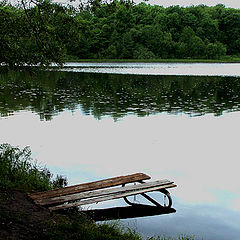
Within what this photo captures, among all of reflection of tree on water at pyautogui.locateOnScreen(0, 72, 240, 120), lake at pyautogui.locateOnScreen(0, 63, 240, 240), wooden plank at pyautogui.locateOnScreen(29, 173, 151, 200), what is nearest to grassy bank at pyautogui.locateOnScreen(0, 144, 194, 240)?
wooden plank at pyautogui.locateOnScreen(29, 173, 151, 200)

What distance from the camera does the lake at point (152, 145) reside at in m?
10.0

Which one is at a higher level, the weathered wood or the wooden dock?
the wooden dock

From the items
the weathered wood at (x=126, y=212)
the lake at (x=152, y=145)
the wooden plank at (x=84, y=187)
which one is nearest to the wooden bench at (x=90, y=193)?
the wooden plank at (x=84, y=187)

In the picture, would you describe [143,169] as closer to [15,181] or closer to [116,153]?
[116,153]

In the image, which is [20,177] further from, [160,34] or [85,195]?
[160,34]

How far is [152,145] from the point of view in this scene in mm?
16859

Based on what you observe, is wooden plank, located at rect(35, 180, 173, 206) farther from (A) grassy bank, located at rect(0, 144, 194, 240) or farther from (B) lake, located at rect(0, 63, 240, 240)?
Result: (B) lake, located at rect(0, 63, 240, 240)

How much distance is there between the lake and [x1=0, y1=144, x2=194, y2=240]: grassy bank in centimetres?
136

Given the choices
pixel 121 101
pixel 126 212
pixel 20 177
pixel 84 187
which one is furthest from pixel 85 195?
pixel 121 101

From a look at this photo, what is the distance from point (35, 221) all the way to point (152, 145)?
9.90m

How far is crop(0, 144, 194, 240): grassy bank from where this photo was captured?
693cm

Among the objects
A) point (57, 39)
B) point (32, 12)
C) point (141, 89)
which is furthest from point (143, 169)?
point (141, 89)

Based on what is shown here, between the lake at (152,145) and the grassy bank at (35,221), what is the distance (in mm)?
1365

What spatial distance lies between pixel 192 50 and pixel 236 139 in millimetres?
111260
